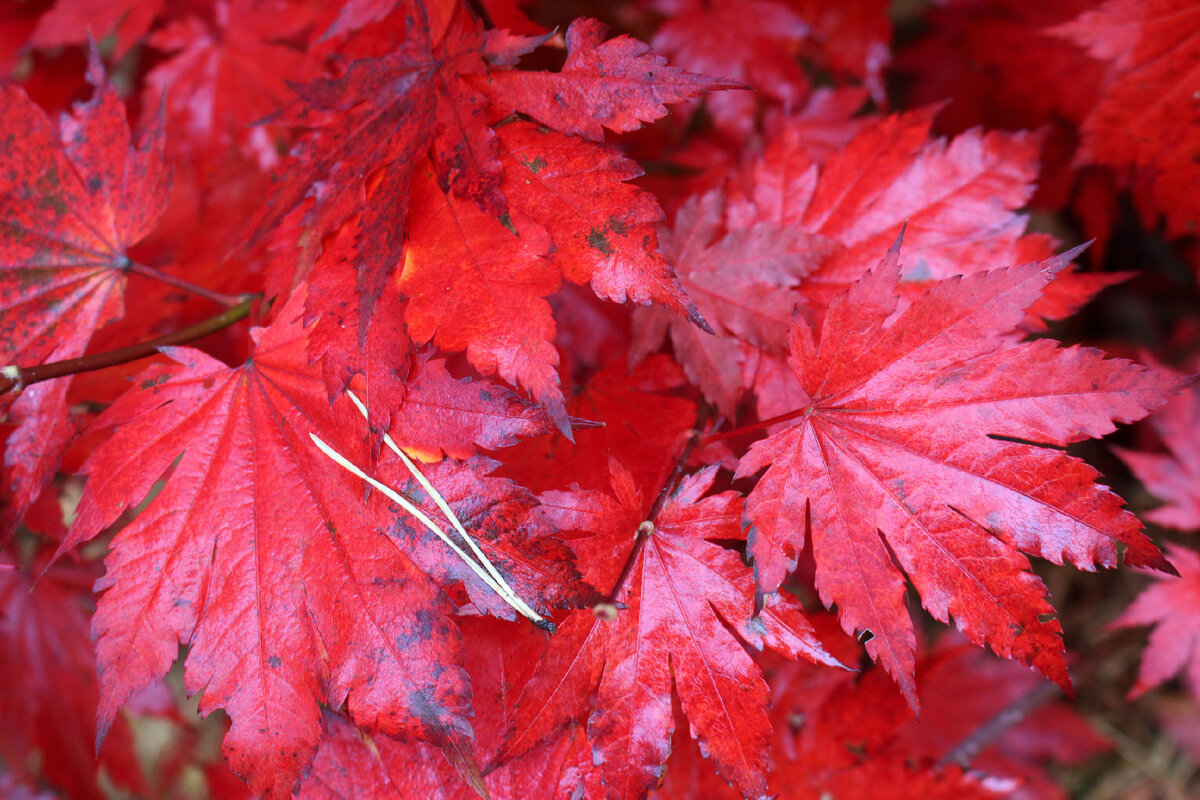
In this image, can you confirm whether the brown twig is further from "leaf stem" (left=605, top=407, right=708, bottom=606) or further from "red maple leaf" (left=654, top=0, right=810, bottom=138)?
"red maple leaf" (left=654, top=0, right=810, bottom=138)

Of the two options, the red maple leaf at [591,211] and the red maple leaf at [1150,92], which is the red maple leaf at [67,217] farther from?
the red maple leaf at [1150,92]

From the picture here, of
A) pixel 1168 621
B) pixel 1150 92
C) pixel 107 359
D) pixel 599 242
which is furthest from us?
pixel 1168 621

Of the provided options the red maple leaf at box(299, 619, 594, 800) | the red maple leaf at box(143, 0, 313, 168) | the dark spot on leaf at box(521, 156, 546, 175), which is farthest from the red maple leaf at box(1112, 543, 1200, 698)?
the red maple leaf at box(143, 0, 313, 168)

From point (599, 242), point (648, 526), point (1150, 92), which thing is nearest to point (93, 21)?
point (599, 242)

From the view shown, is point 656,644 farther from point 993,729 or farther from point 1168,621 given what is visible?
point 1168,621

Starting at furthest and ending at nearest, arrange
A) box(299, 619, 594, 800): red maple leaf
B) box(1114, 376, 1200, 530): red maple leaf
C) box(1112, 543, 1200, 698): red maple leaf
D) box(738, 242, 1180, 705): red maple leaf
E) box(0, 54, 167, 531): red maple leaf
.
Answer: box(1114, 376, 1200, 530): red maple leaf < box(1112, 543, 1200, 698): red maple leaf < box(0, 54, 167, 531): red maple leaf < box(299, 619, 594, 800): red maple leaf < box(738, 242, 1180, 705): red maple leaf

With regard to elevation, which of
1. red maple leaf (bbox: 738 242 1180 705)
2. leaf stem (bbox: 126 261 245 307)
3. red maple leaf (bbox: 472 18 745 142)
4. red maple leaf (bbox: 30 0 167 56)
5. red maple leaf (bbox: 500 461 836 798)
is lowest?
red maple leaf (bbox: 500 461 836 798)

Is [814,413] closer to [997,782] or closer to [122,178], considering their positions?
[997,782]
